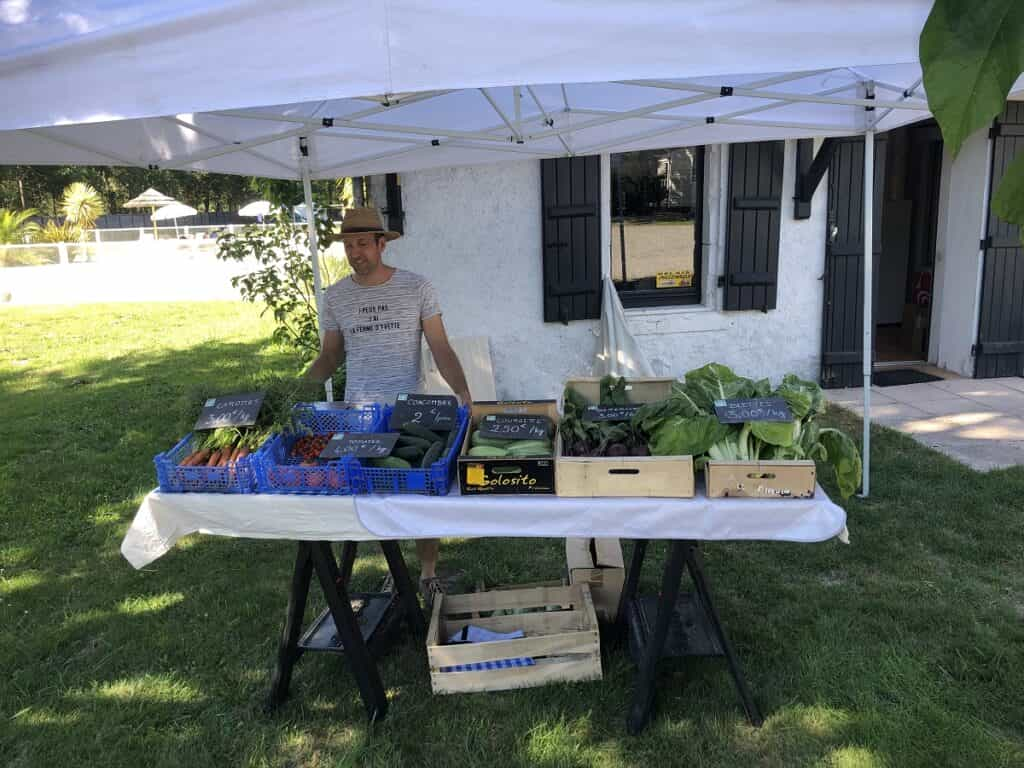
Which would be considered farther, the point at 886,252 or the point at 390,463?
the point at 886,252


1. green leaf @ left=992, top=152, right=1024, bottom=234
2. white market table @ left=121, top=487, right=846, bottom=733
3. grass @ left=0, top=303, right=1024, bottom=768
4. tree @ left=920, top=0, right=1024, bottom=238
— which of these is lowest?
grass @ left=0, top=303, right=1024, bottom=768

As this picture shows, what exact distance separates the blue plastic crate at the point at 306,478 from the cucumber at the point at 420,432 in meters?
0.28

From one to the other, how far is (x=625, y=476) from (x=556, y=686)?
113 centimetres

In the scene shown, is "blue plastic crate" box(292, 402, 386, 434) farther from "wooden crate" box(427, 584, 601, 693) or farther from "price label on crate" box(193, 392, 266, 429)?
"wooden crate" box(427, 584, 601, 693)

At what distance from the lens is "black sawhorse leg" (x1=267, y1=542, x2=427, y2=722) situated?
Answer: 2.68m

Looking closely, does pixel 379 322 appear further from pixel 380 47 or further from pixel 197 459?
pixel 380 47

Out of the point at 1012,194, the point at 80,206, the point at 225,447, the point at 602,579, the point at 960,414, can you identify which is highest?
the point at 80,206

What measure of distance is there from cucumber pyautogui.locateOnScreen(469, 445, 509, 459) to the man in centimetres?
99

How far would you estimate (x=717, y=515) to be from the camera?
228cm

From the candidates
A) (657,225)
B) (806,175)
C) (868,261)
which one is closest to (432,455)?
(868,261)

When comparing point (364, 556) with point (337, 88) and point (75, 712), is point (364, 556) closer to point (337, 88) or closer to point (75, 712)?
point (75, 712)

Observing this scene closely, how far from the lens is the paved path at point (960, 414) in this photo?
5.11m

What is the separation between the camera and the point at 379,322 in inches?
137

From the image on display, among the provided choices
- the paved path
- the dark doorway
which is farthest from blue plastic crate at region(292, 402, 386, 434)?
the dark doorway
